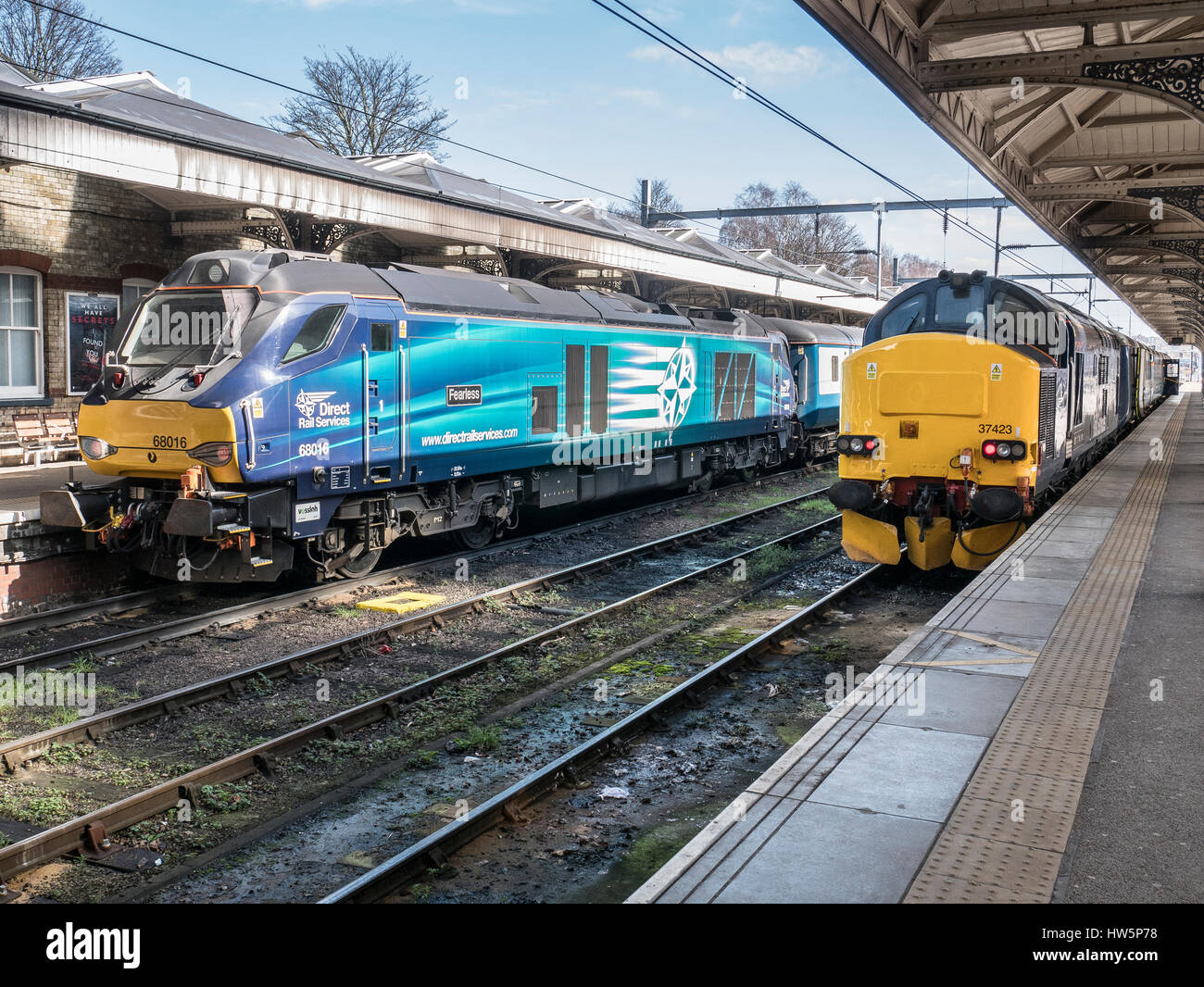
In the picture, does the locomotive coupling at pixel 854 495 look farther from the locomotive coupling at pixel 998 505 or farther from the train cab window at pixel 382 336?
the train cab window at pixel 382 336

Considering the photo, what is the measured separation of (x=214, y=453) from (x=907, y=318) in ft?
24.7

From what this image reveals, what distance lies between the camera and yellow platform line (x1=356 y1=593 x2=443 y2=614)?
11180mm

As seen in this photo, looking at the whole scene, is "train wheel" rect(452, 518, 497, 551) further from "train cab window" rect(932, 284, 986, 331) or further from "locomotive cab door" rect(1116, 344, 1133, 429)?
"locomotive cab door" rect(1116, 344, 1133, 429)

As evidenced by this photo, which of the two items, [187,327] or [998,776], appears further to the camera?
[187,327]

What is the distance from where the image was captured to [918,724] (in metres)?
5.81

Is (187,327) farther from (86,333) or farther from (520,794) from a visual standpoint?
(86,333)

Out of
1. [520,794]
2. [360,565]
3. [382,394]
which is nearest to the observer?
[520,794]

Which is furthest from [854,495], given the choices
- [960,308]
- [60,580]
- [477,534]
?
[60,580]

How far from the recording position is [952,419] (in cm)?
1088

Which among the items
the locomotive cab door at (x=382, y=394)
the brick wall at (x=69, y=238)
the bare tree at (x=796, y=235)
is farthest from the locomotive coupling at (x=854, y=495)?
the bare tree at (x=796, y=235)

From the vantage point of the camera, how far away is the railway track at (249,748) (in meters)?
5.77

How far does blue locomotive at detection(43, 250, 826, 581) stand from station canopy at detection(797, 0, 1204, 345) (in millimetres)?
5517

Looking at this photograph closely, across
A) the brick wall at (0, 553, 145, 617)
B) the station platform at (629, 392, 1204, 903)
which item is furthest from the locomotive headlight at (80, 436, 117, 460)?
the station platform at (629, 392, 1204, 903)
